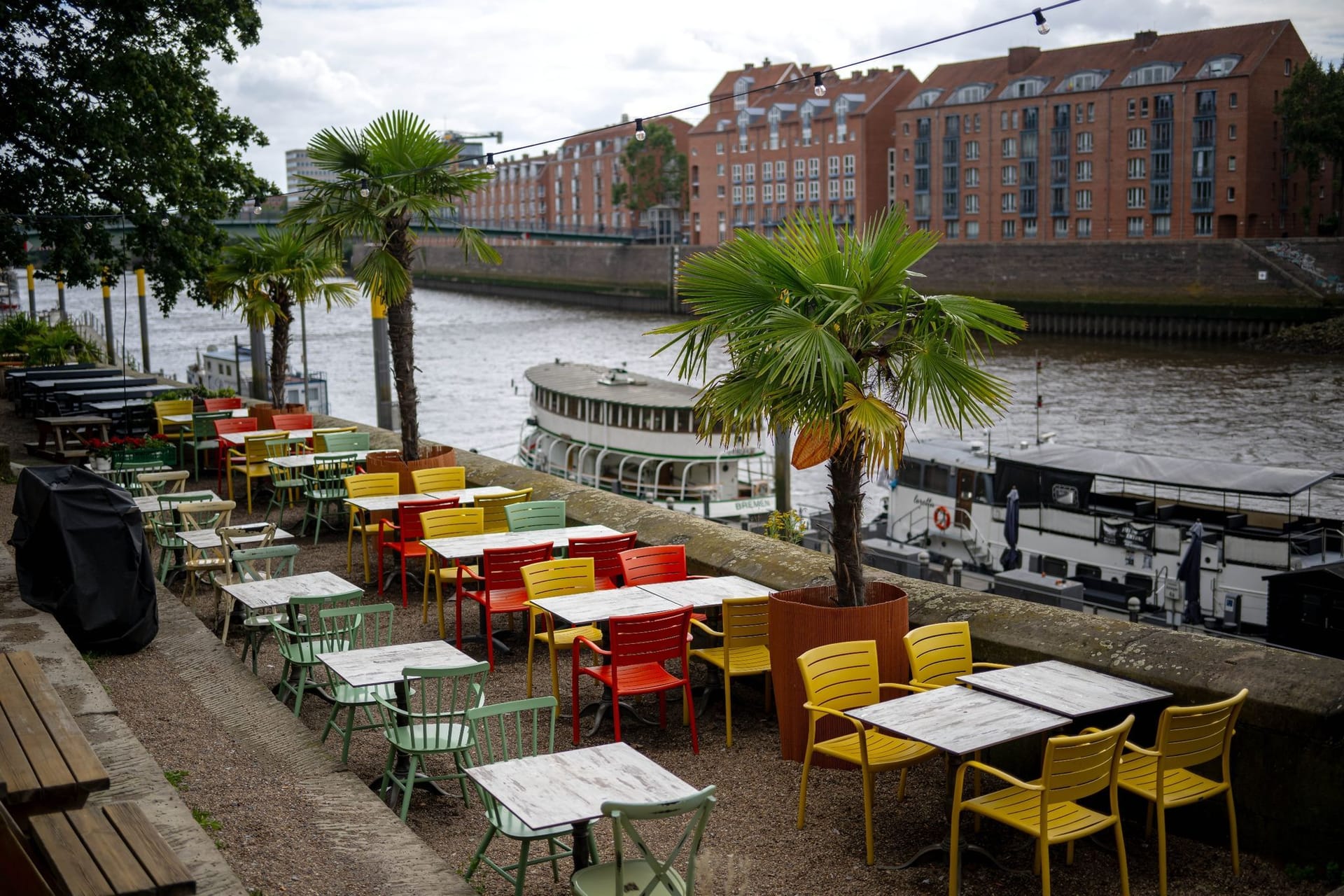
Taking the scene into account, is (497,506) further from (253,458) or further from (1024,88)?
(1024,88)

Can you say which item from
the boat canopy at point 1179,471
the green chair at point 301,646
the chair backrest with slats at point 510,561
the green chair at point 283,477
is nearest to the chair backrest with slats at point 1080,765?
the green chair at point 301,646

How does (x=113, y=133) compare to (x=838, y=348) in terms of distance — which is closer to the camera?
(x=838, y=348)

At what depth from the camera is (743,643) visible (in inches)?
314

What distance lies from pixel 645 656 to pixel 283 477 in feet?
30.2

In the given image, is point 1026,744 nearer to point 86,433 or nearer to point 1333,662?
point 1333,662

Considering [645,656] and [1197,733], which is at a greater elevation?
[1197,733]

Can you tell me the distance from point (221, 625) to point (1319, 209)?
79208 mm

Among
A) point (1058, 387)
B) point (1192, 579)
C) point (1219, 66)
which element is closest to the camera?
point (1192, 579)

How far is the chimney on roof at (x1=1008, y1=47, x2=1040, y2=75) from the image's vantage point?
8494 centimetres

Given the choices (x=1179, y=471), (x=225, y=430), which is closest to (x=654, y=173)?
(x=1179, y=471)

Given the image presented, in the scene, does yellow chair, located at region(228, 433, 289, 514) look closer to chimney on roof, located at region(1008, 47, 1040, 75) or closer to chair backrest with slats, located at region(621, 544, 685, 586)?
chair backrest with slats, located at region(621, 544, 685, 586)

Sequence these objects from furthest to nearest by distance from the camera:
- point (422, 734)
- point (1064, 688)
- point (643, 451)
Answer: point (643, 451), point (422, 734), point (1064, 688)

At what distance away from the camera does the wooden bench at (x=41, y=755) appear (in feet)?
15.3

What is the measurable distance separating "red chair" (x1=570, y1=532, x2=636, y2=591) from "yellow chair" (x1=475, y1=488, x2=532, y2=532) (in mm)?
2053
